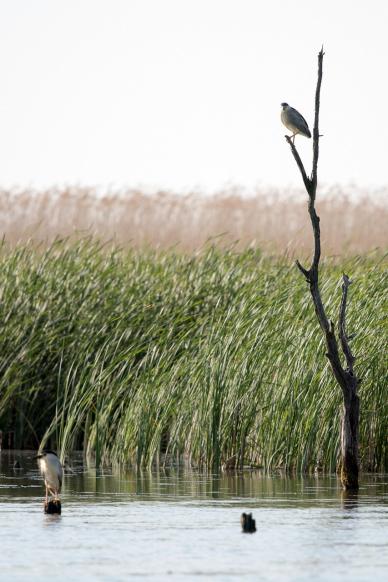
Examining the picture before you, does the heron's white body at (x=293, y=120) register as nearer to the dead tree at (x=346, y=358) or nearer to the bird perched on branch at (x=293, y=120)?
the bird perched on branch at (x=293, y=120)

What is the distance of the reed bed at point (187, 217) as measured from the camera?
2627cm

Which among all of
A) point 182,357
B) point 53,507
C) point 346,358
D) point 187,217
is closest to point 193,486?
point 346,358

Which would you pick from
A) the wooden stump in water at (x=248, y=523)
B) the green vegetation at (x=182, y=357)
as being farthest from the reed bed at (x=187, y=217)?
the wooden stump in water at (x=248, y=523)

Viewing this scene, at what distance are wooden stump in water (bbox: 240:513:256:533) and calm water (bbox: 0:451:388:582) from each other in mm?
Answer: 65

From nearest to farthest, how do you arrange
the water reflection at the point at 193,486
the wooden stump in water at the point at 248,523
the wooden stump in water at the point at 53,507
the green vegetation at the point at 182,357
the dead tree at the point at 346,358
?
the wooden stump in water at the point at 248,523
the wooden stump in water at the point at 53,507
the water reflection at the point at 193,486
the dead tree at the point at 346,358
the green vegetation at the point at 182,357

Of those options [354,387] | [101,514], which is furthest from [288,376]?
[101,514]

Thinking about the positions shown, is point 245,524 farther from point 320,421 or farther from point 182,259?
point 182,259

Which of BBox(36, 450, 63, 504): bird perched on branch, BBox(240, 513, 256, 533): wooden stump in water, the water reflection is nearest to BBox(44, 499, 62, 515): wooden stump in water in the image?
BBox(36, 450, 63, 504): bird perched on branch

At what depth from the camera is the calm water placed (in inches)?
302

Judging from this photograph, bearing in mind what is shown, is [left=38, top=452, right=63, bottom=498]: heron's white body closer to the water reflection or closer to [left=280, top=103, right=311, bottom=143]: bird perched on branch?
the water reflection

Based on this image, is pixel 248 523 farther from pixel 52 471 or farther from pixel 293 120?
pixel 293 120

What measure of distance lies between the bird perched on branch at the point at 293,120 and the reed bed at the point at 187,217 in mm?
10764

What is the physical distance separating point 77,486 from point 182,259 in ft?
20.5

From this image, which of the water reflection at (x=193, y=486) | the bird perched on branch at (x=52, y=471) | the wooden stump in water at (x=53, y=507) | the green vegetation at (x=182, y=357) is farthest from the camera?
the green vegetation at (x=182, y=357)
